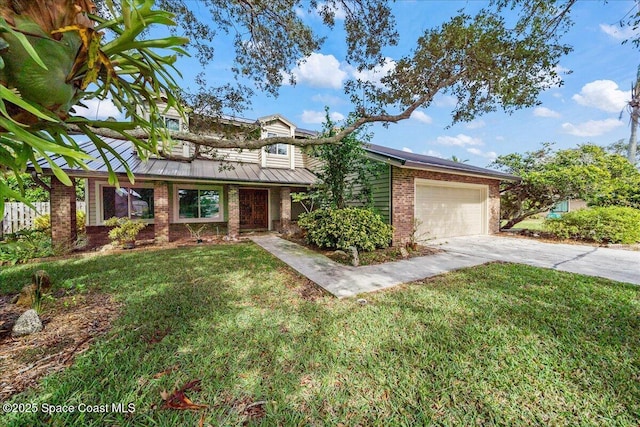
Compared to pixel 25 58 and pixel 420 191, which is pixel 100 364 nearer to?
pixel 25 58

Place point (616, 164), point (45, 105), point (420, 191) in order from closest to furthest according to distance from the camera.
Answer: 1. point (45, 105)
2. point (420, 191)
3. point (616, 164)

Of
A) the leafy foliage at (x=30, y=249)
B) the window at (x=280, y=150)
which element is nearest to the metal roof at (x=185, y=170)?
the window at (x=280, y=150)

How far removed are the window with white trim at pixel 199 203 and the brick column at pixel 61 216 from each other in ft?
11.7

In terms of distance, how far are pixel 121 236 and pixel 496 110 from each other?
11718 millimetres

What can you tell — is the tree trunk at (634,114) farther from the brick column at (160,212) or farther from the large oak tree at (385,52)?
the brick column at (160,212)

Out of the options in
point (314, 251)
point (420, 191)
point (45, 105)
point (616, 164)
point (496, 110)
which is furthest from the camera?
point (616, 164)

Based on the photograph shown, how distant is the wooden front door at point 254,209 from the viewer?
40.8 ft

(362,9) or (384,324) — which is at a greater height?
(362,9)

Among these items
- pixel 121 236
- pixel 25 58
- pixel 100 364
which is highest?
pixel 25 58

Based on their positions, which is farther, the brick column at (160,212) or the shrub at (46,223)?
the shrub at (46,223)

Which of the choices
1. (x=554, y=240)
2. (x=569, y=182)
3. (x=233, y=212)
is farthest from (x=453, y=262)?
(x=569, y=182)

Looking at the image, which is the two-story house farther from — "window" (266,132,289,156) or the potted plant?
the potted plant

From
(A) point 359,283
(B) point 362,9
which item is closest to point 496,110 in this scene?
(B) point 362,9

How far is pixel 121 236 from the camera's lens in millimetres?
8203
